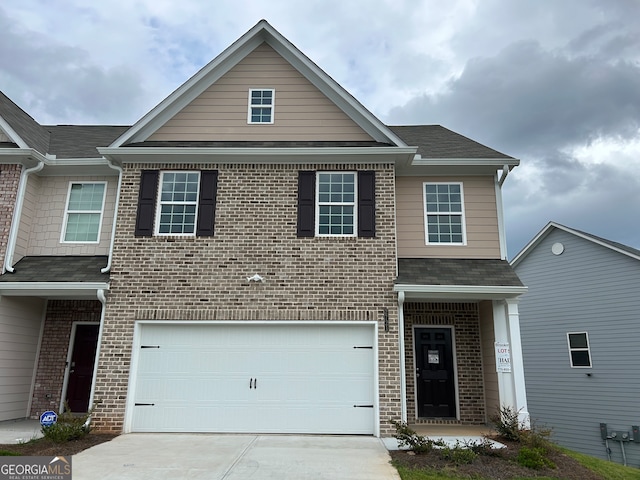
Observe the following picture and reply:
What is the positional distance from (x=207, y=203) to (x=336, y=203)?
285 cm

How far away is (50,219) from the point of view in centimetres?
1080

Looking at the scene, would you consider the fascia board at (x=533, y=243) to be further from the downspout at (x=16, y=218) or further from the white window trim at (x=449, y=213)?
the downspout at (x=16, y=218)

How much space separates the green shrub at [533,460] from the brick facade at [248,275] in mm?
2663

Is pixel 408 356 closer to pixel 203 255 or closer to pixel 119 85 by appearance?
pixel 203 255

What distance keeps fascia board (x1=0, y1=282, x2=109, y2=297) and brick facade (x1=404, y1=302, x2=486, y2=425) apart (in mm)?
6987

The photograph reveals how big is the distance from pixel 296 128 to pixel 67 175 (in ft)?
19.0

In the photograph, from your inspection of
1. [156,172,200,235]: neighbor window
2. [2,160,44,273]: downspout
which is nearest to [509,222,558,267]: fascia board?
[156,172,200,235]: neighbor window

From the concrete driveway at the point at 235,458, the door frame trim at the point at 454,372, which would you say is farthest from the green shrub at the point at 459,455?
the door frame trim at the point at 454,372

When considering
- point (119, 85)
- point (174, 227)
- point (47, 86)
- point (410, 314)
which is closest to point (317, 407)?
point (410, 314)

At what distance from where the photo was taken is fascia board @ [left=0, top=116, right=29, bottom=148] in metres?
10.4

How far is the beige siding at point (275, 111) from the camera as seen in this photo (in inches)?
417

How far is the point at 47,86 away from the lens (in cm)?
3166

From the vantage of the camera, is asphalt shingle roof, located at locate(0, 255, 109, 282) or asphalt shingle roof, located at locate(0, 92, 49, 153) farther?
asphalt shingle roof, located at locate(0, 92, 49, 153)

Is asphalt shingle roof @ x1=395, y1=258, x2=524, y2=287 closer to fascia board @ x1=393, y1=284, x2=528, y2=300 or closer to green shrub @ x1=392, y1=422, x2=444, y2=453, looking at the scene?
fascia board @ x1=393, y1=284, x2=528, y2=300
